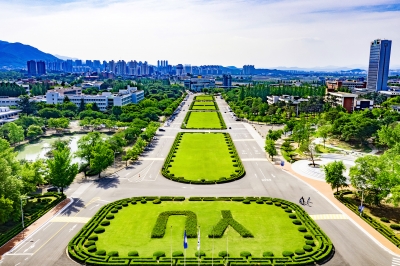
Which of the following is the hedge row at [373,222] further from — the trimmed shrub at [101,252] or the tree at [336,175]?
the trimmed shrub at [101,252]

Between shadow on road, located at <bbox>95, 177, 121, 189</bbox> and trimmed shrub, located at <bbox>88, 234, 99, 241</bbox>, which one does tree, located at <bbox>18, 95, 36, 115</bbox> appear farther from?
trimmed shrub, located at <bbox>88, 234, 99, 241</bbox>

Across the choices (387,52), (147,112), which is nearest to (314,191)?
(147,112)

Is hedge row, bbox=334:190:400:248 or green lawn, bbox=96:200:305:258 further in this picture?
hedge row, bbox=334:190:400:248

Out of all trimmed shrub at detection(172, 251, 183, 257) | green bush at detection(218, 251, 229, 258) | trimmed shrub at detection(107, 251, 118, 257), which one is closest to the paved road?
trimmed shrub at detection(107, 251, 118, 257)

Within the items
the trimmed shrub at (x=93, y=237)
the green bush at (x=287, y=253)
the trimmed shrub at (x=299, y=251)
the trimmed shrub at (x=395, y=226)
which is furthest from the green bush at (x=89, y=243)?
the trimmed shrub at (x=395, y=226)

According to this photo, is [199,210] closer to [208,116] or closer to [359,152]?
[359,152]

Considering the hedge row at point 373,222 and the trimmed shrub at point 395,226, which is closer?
the hedge row at point 373,222
